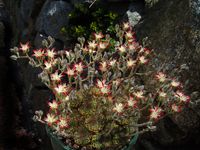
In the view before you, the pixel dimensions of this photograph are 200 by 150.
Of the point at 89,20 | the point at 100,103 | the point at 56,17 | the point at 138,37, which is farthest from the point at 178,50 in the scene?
the point at 56,17

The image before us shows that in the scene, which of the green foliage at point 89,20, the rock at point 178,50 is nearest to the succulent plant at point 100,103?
the rock at point 178,50

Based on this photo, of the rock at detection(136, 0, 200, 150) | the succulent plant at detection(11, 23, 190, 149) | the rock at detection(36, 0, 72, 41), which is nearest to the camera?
the succulent plant at detection(11, 23, 190, 149)

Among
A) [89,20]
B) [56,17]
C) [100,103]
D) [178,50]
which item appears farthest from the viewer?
[56,17]

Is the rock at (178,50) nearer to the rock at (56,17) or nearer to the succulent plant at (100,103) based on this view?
the succulent plant at (100,103)

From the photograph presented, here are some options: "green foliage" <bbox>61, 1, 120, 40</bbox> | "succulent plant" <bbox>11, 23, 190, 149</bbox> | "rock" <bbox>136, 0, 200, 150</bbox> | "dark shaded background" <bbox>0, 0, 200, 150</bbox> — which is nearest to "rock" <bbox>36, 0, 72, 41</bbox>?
"dark shaded background" <bbox>0, 0, 200, 150</bbox>

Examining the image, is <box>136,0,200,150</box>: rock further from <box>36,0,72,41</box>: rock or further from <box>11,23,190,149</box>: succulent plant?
<box>36,0,72,41</box>: rock

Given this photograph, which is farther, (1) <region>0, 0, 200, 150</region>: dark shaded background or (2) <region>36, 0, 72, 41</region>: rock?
(2) <region>36, 0, 72, 41</region>: rock

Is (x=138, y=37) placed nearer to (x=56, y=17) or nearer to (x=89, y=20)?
(x=89, y=20)

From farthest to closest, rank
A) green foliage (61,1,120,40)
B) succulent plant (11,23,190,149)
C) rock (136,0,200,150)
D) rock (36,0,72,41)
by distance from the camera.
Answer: rock (36,0,72,41)
green foliage (61,1,120,40)
rock (136,0,200,150)
succulent plant (11,23,190,149)

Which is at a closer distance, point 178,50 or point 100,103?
point 100,103

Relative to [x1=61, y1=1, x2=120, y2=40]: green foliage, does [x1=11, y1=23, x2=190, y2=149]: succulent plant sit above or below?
below

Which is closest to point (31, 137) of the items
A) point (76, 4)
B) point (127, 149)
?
point (76, 4)

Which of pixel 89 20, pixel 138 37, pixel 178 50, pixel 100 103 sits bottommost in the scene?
pixel 100 103
